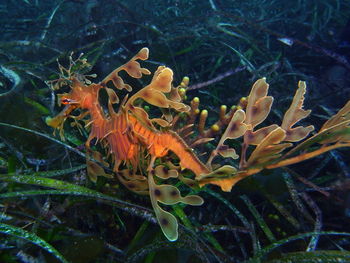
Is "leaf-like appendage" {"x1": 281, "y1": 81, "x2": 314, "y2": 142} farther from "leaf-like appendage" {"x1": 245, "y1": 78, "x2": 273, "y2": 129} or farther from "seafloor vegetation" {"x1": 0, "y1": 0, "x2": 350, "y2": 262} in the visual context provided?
"leaf-like appendage" {"x1": 245, "y1": 78, "x2": 273, "y2": 129}

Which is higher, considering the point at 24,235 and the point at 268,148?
the point at 268,148

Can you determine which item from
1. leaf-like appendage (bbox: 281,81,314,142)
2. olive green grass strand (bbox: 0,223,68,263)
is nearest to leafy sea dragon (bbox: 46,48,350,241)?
leaf-like appendage (bbox: 281,81,314,142)

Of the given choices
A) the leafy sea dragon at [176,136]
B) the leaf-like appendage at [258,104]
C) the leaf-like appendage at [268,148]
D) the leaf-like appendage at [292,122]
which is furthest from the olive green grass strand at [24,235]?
the leaf-like appendage at [292,122]

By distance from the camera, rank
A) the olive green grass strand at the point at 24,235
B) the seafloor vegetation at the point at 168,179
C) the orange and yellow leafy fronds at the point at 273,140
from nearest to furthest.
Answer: the orange and yellow leafy fronds at the point at 273,140
the olive green grass strand at the point at 24,235
the seafloor vegetation at the point at 168,179

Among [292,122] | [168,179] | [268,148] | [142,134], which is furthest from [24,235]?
[292,122]

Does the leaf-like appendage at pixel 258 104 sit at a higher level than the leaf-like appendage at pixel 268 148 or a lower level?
higher

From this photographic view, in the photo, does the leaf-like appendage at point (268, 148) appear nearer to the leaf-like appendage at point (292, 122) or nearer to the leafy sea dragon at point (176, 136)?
the leafy sea dragon at point (176, 136)

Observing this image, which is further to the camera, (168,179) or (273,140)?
(168,179)

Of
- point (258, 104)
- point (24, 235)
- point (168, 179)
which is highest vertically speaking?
point (258, 104)

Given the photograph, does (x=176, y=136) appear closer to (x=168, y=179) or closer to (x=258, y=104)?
(x=258, y=104)

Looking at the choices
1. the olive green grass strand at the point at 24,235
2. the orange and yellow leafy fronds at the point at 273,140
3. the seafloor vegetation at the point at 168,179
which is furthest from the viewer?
the seafloor vegetation at the point at 168,179

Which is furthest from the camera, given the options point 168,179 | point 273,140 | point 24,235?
point 168,179

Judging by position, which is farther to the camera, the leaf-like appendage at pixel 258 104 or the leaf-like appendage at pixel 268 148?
the leaf-like appendage at pixel 258 104

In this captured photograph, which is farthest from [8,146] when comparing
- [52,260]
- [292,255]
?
[292,255]
